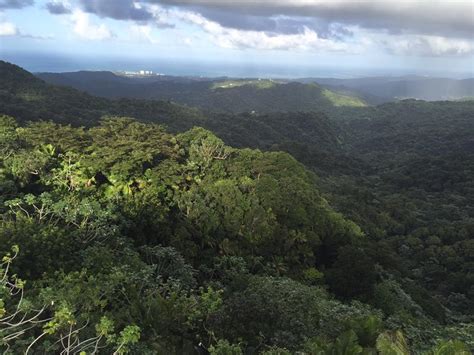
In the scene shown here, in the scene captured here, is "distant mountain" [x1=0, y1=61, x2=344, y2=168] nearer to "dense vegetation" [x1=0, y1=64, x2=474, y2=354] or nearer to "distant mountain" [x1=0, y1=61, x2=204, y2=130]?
"distant mountain" [x1=0, y1=61, x2=204, y2=130]

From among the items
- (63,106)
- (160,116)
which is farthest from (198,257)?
(160,116)

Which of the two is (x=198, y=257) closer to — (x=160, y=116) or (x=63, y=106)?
(x=63, y=106)

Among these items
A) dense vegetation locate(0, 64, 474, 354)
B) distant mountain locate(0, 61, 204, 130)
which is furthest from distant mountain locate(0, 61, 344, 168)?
dense vegetation locate(0, 64, 474, 354)

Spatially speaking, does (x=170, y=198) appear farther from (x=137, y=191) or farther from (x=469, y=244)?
(x=469, y=244)

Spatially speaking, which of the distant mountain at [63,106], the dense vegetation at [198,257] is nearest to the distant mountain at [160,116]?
the distant mountain at [63,106]

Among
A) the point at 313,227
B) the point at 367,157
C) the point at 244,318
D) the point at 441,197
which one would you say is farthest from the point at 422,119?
the point at 244,318

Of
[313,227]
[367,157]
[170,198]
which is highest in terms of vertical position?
[170,198]

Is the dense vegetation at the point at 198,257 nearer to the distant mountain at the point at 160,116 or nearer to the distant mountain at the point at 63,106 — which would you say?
the distant mountain at the point at 63,106

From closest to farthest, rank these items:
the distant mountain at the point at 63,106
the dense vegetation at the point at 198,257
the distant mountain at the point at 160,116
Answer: the dense vegetation at the point at 198,257 → the distant mountain at the point at 63,106 → the distant mountain at the point at 160,116
